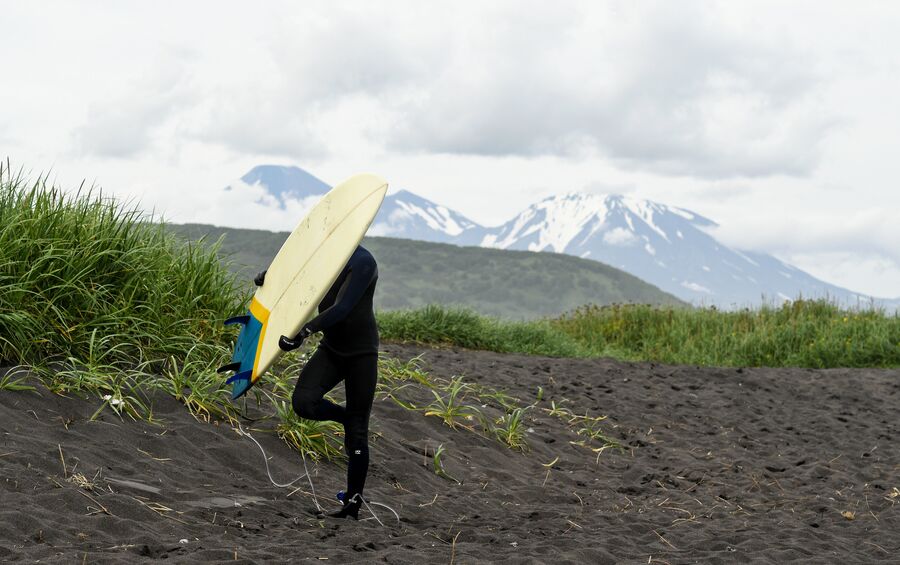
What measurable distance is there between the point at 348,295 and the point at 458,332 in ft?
25.6

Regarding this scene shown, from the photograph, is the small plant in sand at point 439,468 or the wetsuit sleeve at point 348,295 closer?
the wetsuit sleeve at point 348,295

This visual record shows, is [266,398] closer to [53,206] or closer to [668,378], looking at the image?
[53,206]

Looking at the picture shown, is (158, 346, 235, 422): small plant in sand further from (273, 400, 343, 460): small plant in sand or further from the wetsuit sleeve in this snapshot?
the wetsuit sleeve

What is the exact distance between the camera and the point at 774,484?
23.0 ft

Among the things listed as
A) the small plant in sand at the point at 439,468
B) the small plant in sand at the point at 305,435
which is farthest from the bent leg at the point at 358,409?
A: the small plant in sand at the point at 439,468

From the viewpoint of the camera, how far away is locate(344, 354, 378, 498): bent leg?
4629 millimetres

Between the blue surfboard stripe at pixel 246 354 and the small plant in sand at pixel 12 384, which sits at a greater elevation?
the blue surfboard stripe at pixel 246 354

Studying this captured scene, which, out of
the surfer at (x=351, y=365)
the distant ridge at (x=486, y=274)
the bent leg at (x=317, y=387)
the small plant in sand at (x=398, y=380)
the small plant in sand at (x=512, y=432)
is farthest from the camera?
the distant ridge at (x=486, y=274)

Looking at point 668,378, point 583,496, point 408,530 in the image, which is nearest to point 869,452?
point 668,378

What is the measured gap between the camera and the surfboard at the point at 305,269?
4.34m

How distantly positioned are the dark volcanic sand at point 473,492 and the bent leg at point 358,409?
28cm

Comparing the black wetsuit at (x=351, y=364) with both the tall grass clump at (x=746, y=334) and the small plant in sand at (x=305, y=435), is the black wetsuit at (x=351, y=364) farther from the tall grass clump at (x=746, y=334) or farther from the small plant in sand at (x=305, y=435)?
the tall grass clump at (x=746, y=334)

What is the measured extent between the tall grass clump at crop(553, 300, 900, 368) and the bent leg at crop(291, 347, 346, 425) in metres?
9.89

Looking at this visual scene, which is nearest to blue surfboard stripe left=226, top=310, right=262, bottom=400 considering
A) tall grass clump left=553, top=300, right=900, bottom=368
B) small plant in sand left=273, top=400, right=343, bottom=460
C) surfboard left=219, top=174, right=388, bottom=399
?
surfboard left=219, top=174, right=388, bottom=399
